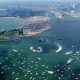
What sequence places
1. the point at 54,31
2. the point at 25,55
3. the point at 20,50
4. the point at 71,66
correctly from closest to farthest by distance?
the point at 71,66, the point at 25,55, the point at 20,50, the point at 54,31

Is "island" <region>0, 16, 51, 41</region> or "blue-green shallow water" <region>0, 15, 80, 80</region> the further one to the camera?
"island" <region>0, 16, 51, 41</region>

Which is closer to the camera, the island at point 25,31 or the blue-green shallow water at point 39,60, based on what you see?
the blue-green shallow water at point 39,60

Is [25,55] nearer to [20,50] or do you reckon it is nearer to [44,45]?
[20,50]

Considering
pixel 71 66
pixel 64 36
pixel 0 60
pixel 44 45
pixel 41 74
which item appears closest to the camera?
pixel 41 74

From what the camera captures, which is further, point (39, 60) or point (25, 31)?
point (25, 31)

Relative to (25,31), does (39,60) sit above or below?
above

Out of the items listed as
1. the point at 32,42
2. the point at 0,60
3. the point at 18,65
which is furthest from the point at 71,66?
the point at 32,42

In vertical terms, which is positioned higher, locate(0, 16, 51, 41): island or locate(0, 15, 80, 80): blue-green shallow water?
locate(0, 15, 80, 80): blue-green shallow water

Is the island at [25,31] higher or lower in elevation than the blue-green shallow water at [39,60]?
lower
